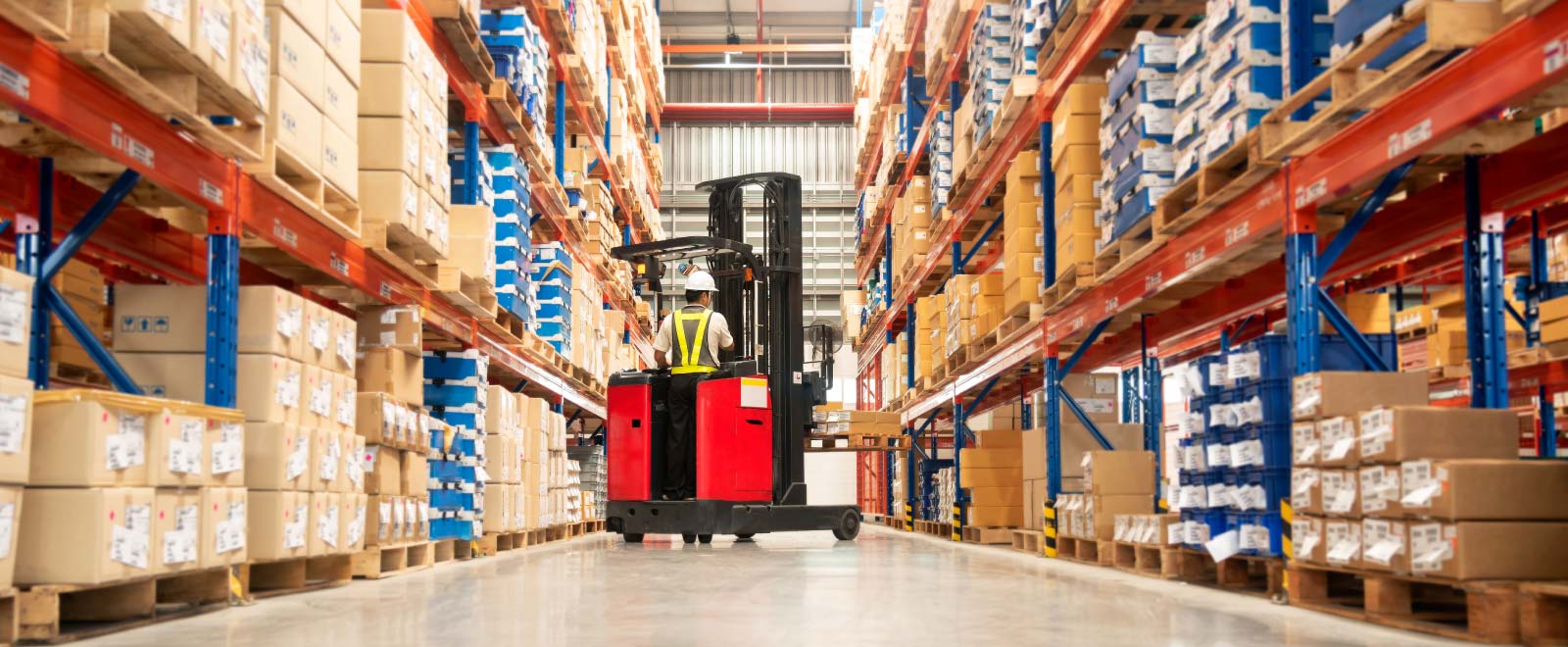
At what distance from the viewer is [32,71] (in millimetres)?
3688

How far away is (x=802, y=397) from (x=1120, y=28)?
159 inches

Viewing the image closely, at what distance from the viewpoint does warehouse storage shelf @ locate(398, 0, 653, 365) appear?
7648 millimetres

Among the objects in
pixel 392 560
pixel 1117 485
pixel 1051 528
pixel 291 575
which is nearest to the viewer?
pixel 291 575

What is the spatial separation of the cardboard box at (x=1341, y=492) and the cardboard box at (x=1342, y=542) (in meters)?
0.04

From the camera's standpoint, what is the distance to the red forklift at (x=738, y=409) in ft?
32.2

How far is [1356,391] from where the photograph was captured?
4.75m

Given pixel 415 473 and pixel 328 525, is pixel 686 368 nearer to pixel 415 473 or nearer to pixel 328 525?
pixel 415 473

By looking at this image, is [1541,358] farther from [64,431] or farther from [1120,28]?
[64,431]

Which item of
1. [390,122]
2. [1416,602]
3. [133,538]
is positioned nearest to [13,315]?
[133,538]

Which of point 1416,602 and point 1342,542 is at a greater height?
point 1342,542

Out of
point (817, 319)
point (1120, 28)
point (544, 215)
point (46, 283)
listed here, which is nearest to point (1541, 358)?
point (1120, 28)

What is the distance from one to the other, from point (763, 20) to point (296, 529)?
21330 millimetres

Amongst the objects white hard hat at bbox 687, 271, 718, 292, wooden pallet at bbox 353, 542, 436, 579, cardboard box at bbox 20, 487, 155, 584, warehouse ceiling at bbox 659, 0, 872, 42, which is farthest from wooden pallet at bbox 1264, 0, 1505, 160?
warehouse ceiling at bbox 659, 0, 872, 42

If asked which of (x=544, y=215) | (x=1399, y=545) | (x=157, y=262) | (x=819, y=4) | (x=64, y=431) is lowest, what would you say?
(x=1399, y=545)
